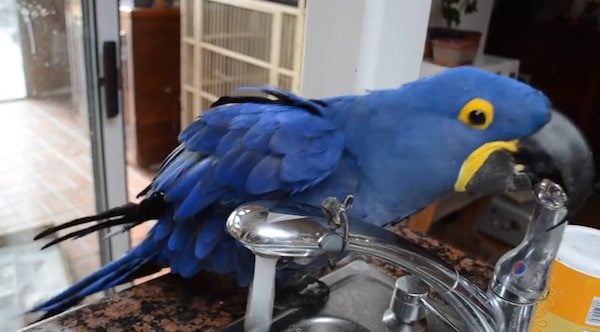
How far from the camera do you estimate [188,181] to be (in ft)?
1.93

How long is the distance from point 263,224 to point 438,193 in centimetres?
26

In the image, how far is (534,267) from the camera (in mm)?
430

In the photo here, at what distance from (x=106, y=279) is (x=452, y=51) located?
4.16 feet

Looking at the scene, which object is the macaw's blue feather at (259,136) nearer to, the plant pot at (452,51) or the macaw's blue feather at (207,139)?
the macaw's blue feather at (207,139)

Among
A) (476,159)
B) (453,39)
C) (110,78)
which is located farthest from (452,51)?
(476,159)

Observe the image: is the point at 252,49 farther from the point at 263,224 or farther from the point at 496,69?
the point at 263,224

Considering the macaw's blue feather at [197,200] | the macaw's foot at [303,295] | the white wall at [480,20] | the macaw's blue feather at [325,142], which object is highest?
the white wall at [480,20]

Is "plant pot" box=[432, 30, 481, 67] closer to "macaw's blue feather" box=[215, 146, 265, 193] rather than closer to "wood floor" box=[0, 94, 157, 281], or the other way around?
"wood floor" box=[0, 94, 157, 281]

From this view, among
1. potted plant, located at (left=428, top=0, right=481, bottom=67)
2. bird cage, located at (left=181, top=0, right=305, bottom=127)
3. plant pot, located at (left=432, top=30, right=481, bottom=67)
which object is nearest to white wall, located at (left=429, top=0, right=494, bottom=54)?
potted plant, located at (left=428, top=0, right=481, bottom=67)

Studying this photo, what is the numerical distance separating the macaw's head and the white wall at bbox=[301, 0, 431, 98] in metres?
0.22

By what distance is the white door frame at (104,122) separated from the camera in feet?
3.72

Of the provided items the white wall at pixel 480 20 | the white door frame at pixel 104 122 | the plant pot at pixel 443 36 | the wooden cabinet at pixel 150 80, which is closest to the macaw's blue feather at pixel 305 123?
the white door frame at pixel 104 122

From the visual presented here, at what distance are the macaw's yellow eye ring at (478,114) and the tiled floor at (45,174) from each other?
103 centimetres

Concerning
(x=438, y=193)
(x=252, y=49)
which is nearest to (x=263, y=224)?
(x=438, y=193)
